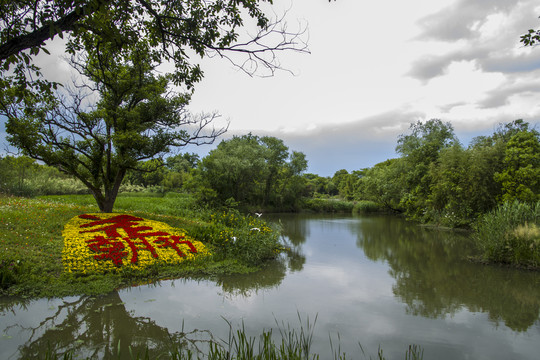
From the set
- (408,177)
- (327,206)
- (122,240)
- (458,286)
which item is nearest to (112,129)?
(122,240)

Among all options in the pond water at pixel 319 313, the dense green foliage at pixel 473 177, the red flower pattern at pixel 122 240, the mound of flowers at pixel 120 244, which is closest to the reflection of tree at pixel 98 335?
the pond water at pixel 319 313

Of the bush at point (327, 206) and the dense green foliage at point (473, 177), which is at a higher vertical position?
the dense green foliage at point (473, 177)

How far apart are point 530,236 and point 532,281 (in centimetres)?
147

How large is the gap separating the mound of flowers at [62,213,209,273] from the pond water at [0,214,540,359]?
132 cm

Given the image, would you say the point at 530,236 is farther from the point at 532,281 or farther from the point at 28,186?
the point at 28,186

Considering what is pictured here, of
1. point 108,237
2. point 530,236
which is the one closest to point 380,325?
point 530,236

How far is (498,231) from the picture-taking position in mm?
9664

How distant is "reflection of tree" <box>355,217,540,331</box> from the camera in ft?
19.9

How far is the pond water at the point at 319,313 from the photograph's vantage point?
172 inches

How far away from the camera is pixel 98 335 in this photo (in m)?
4.42

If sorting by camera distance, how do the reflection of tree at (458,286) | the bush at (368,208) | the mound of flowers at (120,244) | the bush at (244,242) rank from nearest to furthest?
1. the reflection of tree at (458,286)
2. the mound of flowers at (120,244)
3. the bush at (244,242)
4. the bush at (368,208)

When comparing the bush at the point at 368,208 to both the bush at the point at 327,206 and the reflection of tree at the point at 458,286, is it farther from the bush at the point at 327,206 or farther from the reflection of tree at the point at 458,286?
the reflection of tree at the point at 458,286

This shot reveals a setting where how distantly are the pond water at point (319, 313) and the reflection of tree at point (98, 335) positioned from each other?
14mm

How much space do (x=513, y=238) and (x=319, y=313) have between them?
741 centimetres
